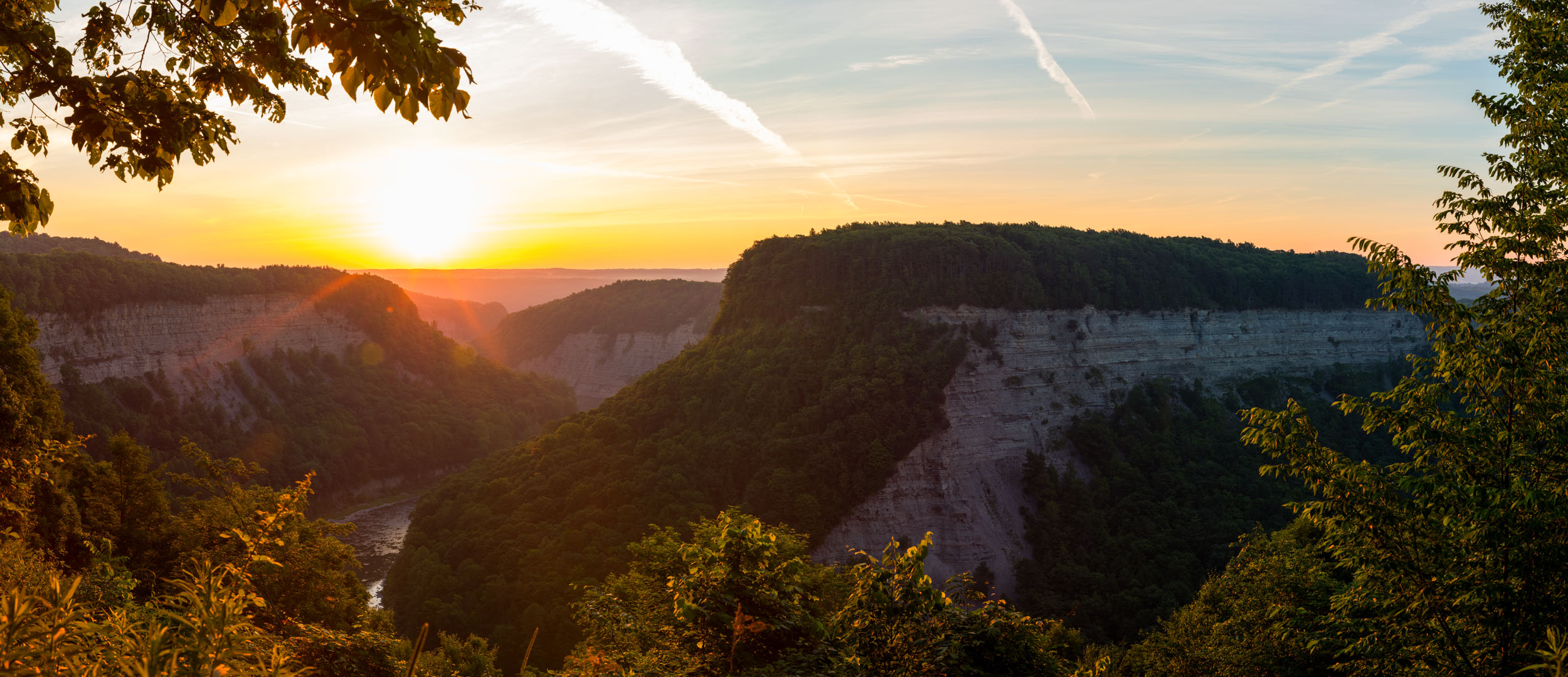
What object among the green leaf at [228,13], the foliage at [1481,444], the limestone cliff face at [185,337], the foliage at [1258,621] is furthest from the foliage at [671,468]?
the limestone cliff face at [185,337]

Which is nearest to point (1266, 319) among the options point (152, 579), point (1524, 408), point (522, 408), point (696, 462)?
point (696, 462)

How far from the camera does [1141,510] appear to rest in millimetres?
60281

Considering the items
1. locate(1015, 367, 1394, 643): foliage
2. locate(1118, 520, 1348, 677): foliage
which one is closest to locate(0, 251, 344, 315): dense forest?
locate(1118, 520, 1348, 677): foliage

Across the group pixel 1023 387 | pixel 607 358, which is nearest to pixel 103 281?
pixel 607 358

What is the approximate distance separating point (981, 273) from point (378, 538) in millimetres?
66863

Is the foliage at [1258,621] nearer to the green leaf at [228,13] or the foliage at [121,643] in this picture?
the foliage at [121,643]

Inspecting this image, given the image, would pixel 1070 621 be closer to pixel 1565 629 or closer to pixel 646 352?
pixel 1565 629

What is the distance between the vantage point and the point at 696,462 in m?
56.3

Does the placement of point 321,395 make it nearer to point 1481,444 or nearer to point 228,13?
point 228,13

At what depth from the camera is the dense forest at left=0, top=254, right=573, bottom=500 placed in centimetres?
A: 7269

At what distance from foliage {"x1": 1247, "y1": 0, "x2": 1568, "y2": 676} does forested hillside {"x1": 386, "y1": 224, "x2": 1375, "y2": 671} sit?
3665 cm

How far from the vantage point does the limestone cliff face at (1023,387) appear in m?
56.9

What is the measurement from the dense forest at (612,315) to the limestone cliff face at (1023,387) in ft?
309

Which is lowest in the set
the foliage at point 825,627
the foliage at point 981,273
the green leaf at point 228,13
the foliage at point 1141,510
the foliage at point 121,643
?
the foliage at point 1141,510
